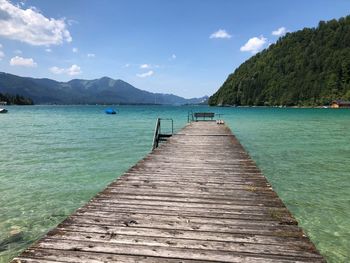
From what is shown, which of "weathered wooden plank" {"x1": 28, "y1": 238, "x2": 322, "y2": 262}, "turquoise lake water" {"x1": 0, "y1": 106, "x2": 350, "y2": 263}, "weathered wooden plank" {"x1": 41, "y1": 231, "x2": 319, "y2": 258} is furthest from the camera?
"turquoise lake water" {"x1": 0, "y1": 106, "x2": 350, "y2": 263}

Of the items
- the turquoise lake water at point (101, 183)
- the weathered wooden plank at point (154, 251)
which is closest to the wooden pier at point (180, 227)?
the weathered wooden plank at point (154, 251)

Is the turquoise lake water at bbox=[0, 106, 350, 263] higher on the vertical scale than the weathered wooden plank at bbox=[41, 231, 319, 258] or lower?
lower

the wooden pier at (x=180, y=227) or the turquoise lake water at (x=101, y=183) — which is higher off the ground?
the wooden pier at (x=180, y=227)

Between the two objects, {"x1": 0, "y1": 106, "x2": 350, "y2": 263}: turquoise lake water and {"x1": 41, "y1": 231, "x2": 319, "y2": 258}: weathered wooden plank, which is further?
{"x1": 0, "y1": 106, "x2": 350, "y2": 263}: turquoise lake water

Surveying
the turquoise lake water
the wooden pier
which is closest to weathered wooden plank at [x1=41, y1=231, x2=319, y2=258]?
the wooden pier

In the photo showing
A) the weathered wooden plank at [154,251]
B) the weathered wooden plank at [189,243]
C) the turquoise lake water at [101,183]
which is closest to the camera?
the weathered wooden plank at [154,251]

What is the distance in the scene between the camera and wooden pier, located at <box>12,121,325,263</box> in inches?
159

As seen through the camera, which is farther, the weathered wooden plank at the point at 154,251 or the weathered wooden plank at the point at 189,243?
the weathered wooden plank at the point at 189,243

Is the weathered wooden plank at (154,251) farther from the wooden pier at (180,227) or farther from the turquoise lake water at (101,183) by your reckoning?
the turquoise lake water at (101,183)

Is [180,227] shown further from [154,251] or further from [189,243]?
[154,251]

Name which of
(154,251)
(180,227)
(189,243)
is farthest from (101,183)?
(154,251)

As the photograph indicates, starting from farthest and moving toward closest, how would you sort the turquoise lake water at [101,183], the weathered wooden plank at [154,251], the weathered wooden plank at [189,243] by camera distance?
the turquoise lake water at [101,183] < the weathered wooden plank at [189,243] < the weathered wooden plank at [154,251]

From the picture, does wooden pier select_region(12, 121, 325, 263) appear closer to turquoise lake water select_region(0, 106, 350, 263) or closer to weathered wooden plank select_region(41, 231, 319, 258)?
weathered wooden plank select_region(41, 231, 319, 258)

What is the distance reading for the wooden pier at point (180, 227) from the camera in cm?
403
